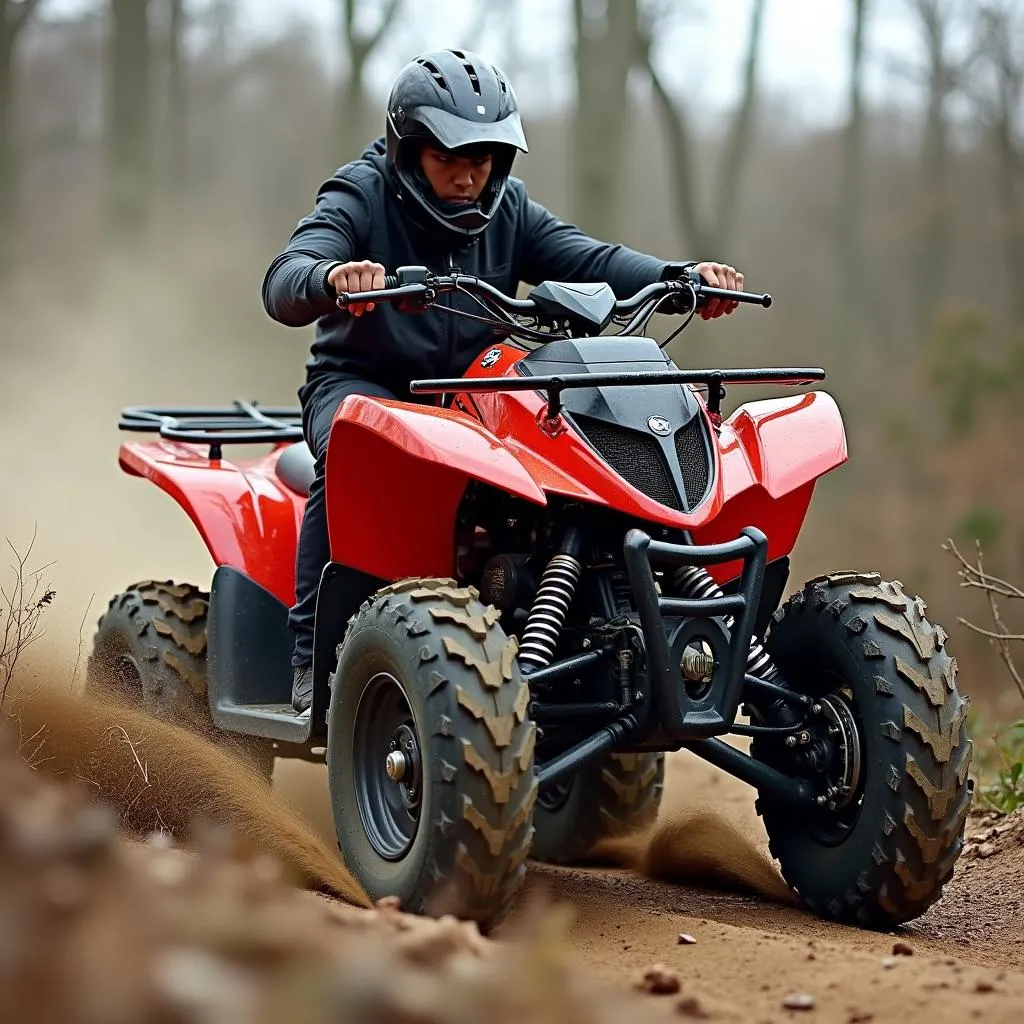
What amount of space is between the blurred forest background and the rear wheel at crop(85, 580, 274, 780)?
151 cm

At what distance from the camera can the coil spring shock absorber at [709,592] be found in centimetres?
453

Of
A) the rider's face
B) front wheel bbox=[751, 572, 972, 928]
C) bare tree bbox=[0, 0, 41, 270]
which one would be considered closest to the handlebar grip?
the rider's face

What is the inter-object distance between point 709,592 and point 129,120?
15.8m

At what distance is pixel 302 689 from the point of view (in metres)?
5.22

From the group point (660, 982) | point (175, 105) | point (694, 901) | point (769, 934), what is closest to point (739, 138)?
point (175, 105)

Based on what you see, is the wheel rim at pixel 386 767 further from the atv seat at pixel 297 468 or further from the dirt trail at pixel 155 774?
the atv seat at pixel 297 468

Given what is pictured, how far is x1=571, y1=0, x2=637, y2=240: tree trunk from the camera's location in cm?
1538

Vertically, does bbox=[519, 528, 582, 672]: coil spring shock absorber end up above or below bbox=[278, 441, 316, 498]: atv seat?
below

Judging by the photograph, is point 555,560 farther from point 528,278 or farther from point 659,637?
point 528,278

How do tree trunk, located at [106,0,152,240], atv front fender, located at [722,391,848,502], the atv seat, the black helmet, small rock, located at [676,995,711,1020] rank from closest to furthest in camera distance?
small rock, located at [676,995,711,1020], atv front fender, located at [722,391,848,502], the black helmet, the atv seat, tree trunk, located at [106,0,152,240]

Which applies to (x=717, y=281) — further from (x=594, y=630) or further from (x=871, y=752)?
(x=871, y=752)

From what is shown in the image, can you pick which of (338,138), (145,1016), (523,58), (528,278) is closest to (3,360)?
(338,138)

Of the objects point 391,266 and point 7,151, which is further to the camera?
point 7,151

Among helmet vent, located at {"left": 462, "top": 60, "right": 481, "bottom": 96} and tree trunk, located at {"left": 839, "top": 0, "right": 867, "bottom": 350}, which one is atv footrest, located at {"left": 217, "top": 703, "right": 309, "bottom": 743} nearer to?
helmet vent, located at {"left": 462, "top": 60, "right": 481, "bottom": 96}
